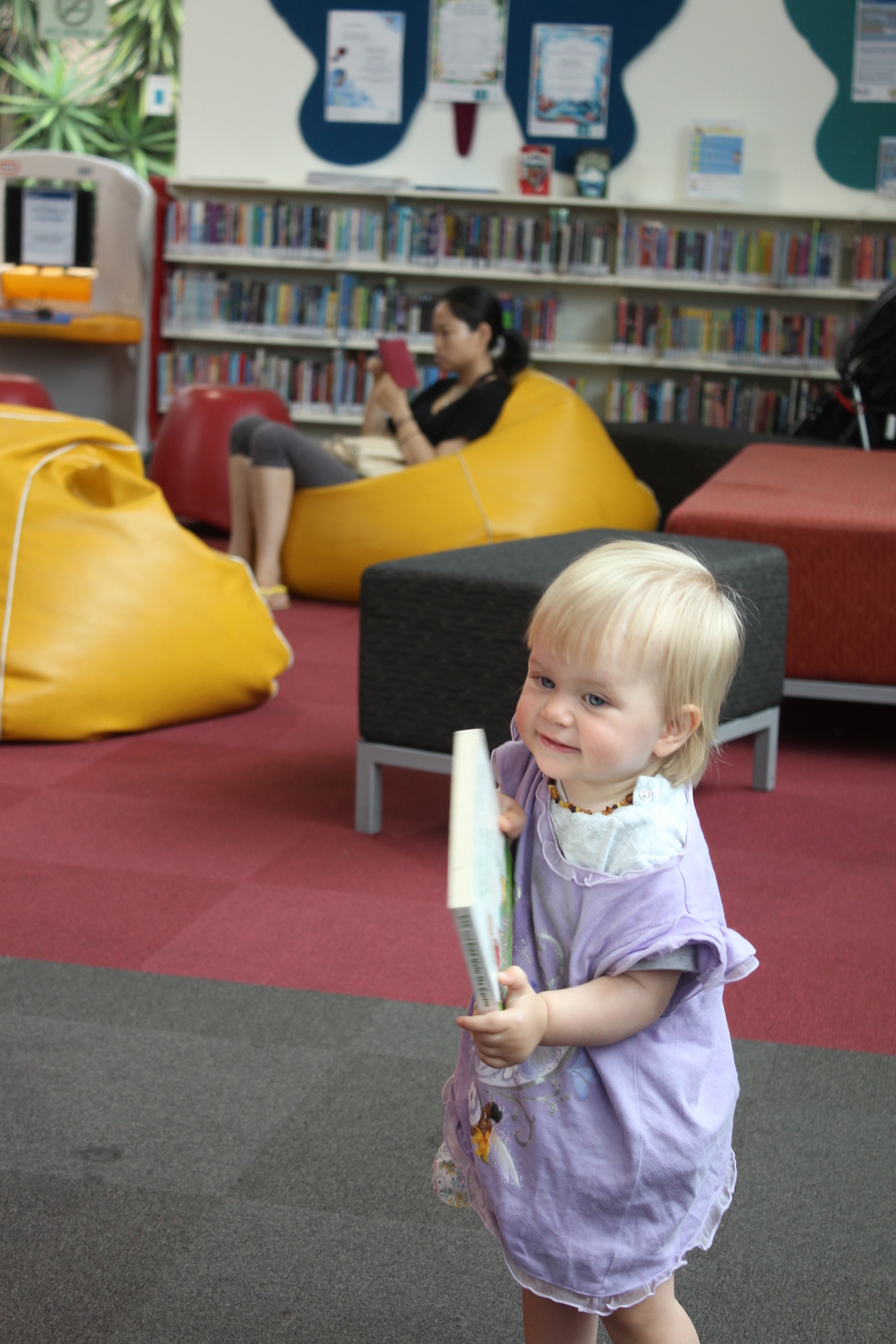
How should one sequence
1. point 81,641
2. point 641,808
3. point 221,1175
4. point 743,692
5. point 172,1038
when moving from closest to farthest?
1. point 641,808
2. point 221,1175
3. point 172,1038
4. point 743,692
5. point 81,641

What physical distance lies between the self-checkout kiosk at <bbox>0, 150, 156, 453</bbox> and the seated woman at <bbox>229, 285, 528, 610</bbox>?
2.30 meters

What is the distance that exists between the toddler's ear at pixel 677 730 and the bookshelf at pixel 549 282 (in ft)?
17.9

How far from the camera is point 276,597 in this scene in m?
4.04

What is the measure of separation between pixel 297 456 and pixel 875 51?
353 cm

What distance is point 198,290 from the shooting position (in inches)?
249

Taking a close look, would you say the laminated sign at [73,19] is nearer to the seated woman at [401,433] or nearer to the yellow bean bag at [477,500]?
the seated woman at [401,433]

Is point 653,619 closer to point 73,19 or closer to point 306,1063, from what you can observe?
point 306,1063

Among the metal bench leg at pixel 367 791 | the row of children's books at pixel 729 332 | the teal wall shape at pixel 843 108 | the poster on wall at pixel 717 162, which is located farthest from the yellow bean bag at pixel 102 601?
the teal wall shape at pixel 843 108

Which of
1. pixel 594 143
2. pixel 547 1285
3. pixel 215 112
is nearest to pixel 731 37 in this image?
pixel 594 143

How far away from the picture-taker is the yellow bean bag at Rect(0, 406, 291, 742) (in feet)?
A: 8.52

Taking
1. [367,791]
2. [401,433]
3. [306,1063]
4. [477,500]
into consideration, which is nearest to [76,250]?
[401,433]

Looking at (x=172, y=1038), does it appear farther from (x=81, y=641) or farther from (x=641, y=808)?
(x=81, y=641)

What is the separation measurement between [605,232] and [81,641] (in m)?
4.17

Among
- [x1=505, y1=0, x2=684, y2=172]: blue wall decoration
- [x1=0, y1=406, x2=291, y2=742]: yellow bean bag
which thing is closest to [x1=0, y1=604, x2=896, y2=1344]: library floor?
[x1=0, y1=406, x2=291, y2=742]: yellow bean bag
